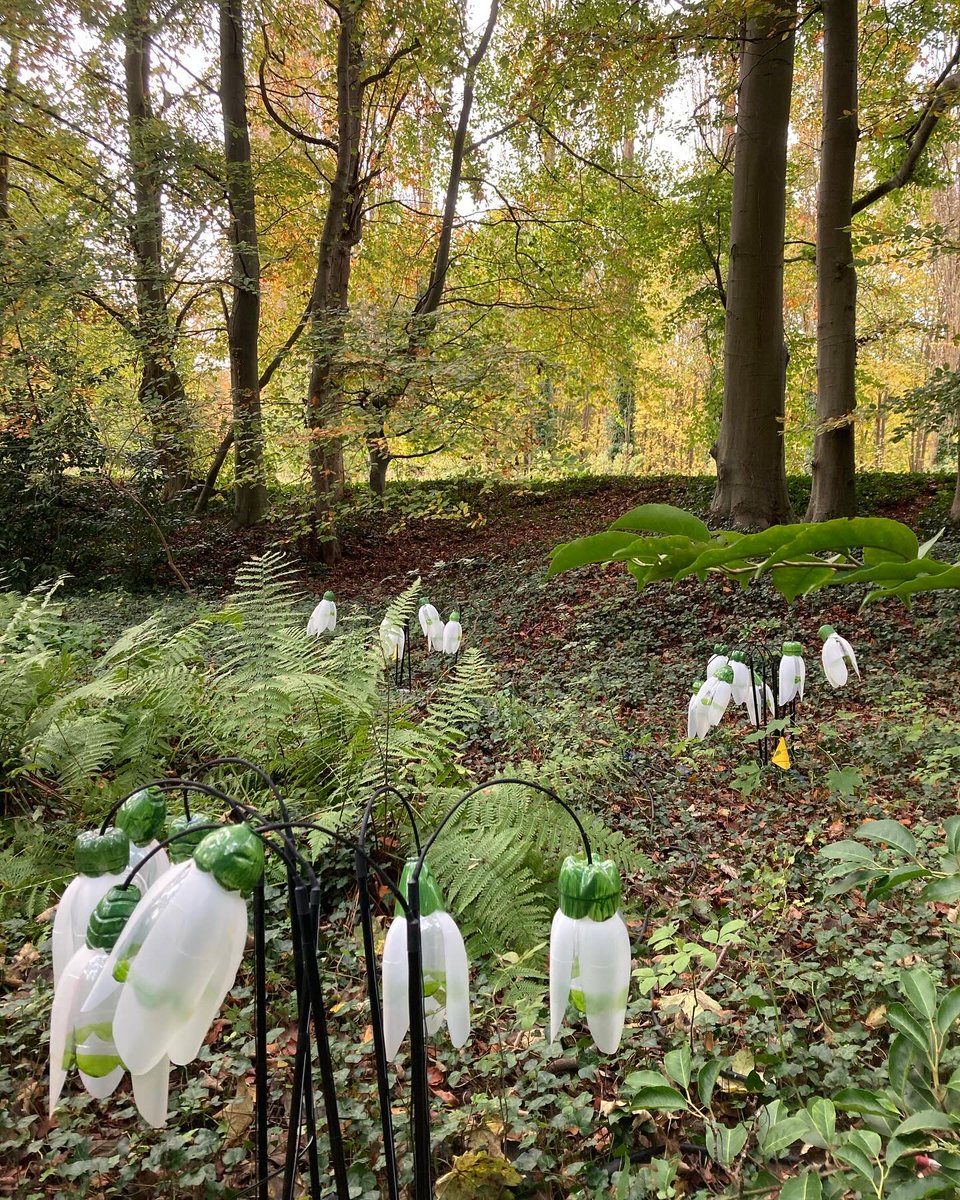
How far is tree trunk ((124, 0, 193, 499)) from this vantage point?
7098 mm

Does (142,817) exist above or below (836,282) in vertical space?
below

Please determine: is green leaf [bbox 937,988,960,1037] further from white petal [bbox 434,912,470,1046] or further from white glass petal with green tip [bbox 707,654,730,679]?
white glass petal with green tip [bbox 707,654,730,679]

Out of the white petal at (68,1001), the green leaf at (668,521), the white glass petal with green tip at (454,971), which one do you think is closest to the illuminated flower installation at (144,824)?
the white petal at (68,1001)

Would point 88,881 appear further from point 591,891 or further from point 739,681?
point 739,681

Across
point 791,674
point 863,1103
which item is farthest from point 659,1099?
point 791,674

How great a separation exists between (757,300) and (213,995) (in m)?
6.96

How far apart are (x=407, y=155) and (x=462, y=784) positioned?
10.0 meters

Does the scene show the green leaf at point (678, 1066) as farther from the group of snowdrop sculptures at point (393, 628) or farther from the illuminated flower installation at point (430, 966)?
the group of snowdrop sculptures at point (393, 628)

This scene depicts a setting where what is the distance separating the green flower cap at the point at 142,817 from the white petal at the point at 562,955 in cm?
52

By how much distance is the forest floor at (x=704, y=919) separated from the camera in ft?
4.74

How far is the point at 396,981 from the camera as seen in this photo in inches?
37.7

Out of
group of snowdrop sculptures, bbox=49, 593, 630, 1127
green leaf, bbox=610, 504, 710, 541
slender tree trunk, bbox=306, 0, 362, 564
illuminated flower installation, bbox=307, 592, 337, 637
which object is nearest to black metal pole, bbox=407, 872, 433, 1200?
group of snowdrop sculptures, bbox=49, 593, 630, 1127

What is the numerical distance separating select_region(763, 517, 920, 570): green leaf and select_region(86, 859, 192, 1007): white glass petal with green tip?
638 millimetres

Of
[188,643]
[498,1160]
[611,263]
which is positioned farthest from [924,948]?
[611,263]
